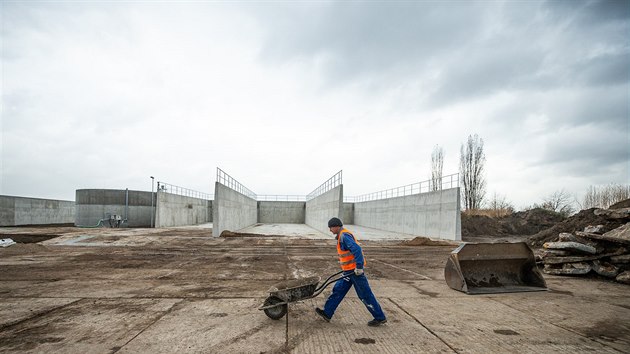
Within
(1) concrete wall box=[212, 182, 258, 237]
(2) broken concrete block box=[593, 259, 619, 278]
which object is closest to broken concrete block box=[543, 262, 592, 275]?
(2) broken concrete block box=[593, 259, 619, 278]

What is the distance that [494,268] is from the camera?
705cm

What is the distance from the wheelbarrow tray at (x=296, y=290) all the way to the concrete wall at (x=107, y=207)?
108ft

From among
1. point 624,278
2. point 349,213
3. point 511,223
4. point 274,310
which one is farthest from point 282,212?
point 274,310

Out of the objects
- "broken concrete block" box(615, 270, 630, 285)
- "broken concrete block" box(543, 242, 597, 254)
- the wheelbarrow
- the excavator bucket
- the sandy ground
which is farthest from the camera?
"broken concrete block" box(543, 242, 597, 254)

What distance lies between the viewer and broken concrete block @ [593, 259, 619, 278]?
307 inches

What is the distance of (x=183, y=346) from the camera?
385 centimetres

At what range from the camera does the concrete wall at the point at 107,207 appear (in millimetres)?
31984

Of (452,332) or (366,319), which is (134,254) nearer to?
(366,319)

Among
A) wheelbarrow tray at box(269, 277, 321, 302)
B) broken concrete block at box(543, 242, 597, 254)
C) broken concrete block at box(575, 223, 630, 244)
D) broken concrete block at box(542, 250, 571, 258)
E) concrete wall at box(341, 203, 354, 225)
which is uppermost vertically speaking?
broken concrete block at box(575, 223, 630, 244)

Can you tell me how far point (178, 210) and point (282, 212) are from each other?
57.7ft

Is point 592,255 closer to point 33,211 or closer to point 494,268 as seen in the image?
point 494,268

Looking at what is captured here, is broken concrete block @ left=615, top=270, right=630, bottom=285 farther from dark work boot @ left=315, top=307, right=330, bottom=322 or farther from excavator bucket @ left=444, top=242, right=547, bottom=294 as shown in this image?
dark work boot @ left=315, top=307, right=330, bottom=322

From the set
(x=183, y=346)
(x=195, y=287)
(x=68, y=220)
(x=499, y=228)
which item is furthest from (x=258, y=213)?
(x=183, y=346)

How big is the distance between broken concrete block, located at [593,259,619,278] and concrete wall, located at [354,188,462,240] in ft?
A: 34.9
